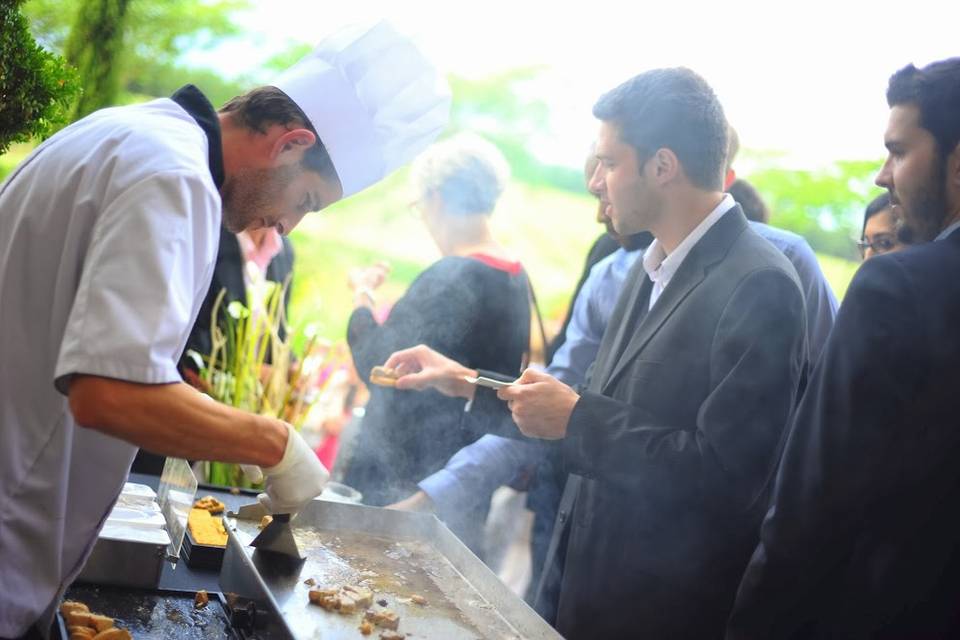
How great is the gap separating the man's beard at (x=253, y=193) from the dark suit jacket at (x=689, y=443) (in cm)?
91

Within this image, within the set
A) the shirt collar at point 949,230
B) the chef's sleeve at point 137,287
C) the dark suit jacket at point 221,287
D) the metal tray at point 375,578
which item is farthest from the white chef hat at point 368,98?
the dark suit jacket at point 221,287

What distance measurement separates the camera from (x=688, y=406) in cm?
220

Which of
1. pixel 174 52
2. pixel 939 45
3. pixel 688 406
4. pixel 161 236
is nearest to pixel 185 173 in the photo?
pixel 161 236

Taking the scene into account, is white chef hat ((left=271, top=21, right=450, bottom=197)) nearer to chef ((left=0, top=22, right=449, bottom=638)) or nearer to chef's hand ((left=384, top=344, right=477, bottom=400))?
chef ((left=0, top=22, right=449, bottom=638))

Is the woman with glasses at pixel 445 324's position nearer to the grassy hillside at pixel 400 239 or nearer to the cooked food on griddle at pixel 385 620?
the cooked food on griddle at pixel 385 620

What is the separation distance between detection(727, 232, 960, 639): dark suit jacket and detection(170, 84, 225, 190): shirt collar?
1.27 meters

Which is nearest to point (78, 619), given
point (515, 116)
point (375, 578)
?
point (375, 578)

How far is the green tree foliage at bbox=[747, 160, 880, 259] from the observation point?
6875mm

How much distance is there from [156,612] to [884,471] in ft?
4.90

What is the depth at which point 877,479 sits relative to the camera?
66.1 inches

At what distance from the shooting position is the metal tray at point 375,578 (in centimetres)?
174

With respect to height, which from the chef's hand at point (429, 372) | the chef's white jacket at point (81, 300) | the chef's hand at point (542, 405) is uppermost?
the chef's white jacket at point (81, 300)

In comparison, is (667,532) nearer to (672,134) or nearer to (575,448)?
(575,448)

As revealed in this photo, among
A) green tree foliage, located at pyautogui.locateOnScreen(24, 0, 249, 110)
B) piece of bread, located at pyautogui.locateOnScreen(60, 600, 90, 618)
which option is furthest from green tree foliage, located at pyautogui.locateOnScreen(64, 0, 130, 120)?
piece of bread, located at pyautogui.locateOnScreen(60, 600, 90, 618)
